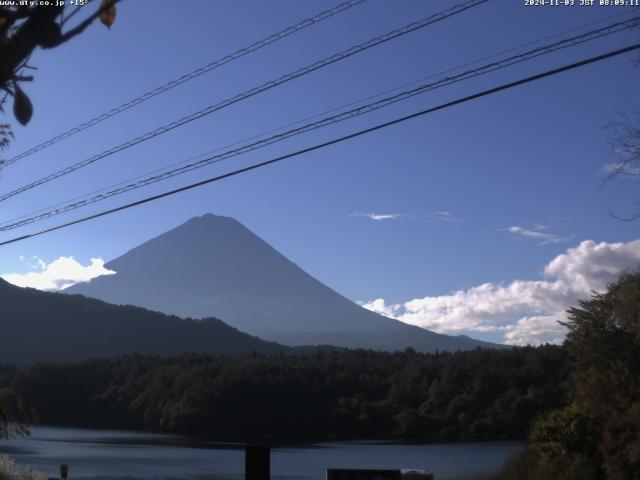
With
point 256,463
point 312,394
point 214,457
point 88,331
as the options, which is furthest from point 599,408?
point 88,331

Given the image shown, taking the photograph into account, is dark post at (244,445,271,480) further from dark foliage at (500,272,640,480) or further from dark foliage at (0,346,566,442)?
dark foliage at (0,346,566,442)

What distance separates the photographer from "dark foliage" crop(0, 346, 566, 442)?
67938 millimetres

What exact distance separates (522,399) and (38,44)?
210 feet

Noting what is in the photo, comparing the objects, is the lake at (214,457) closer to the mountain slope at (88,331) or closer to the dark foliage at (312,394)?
the dark foliage at (312,394)

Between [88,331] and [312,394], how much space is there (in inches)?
2179

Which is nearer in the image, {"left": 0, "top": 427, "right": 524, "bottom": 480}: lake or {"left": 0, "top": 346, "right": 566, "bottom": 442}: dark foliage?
{"left": 0, "top": 427, "right": 524, "bottom": 480}: lake

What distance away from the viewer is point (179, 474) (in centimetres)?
4694

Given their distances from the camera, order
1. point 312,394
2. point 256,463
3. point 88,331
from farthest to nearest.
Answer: point 88,331, point 312,394, point 256,463

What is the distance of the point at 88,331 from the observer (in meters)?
124

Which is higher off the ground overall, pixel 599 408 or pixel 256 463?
pixel 599 408

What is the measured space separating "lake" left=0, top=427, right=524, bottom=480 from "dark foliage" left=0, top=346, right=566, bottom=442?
3.77m

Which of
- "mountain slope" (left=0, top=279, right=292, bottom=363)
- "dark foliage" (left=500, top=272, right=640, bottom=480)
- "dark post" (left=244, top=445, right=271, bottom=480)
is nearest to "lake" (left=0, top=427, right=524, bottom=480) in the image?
"dark foliage" (left=500, top=272, right=640, bottom=480)

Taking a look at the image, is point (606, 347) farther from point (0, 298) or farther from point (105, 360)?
point (0, 298)

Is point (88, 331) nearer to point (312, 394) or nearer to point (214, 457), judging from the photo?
point (312, 394)
